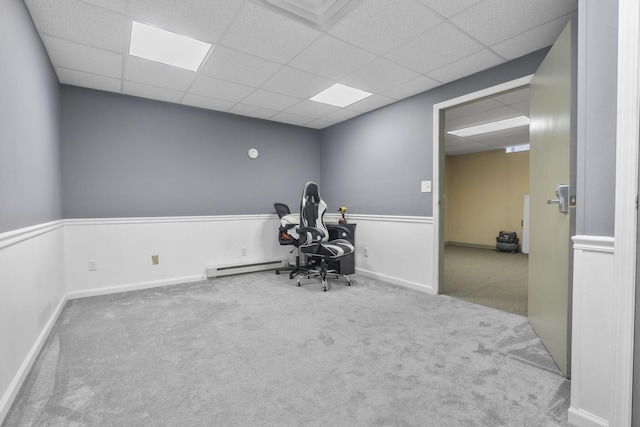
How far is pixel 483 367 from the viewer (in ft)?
5.96

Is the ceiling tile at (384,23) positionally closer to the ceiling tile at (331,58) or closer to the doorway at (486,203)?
the ceiling tile at (331,58)

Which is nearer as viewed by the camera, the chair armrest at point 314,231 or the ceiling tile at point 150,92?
the ceiling tile at point 150,92

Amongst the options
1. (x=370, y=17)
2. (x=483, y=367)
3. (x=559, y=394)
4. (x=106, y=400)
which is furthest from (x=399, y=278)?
(x=106, y=400)

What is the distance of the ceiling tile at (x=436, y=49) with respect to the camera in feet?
7.70

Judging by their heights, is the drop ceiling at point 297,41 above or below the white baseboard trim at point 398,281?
above

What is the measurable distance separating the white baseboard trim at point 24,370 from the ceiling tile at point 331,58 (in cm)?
296

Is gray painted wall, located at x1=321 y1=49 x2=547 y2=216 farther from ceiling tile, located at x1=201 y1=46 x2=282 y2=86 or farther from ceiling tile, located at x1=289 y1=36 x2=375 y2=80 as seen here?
ceiling tile, located at x1=201 y1=46 x2=282 y2=86

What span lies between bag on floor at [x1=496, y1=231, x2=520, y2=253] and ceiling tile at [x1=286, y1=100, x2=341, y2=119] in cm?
506

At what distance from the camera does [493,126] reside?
200 inches

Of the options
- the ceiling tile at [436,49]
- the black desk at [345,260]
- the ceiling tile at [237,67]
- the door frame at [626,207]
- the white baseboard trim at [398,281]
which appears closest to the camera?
the door frame at [626,207]

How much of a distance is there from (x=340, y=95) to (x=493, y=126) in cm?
307

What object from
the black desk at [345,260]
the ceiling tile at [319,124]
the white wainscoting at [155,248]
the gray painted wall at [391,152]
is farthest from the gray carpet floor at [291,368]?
the ceiling tile at [319,124]

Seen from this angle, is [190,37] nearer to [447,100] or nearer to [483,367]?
[447,100]

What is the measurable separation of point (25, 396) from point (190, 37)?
2600 mm
